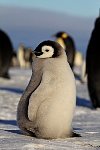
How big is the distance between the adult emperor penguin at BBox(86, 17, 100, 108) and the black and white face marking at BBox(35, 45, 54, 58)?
5.85 metres

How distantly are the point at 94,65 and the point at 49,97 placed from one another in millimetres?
6218

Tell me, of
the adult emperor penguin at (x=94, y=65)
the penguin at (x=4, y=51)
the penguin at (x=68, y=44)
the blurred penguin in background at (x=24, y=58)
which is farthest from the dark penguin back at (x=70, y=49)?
the blurred penguin in background at (x=24, y=58)

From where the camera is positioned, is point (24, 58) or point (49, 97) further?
point (24, 58)

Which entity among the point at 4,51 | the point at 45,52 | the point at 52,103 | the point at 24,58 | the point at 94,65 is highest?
the point at 45,52

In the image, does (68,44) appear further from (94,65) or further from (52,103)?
(52,103)

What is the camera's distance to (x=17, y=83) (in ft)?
53.9

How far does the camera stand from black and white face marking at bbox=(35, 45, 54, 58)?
16.2 ft

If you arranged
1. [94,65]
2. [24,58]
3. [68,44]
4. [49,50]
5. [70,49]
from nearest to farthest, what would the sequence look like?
[49,50] → [94,65] → [70,49] → [68,44] → [24,58]

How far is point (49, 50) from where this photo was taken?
4.95 metres

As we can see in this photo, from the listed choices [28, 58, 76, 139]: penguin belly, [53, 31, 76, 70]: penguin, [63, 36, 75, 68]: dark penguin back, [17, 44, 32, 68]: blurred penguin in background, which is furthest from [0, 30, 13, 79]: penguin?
[17, 44, 32, 68]: blurred penguin in background

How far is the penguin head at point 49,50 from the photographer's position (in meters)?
4.94

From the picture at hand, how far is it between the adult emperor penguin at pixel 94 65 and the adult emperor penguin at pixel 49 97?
585 cm

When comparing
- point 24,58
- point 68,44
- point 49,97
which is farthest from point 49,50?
point 24,58

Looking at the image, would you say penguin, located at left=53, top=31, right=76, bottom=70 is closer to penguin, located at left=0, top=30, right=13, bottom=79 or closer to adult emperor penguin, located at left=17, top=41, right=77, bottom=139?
penguin, located at left=0, top=30, right=13, bottom=79
